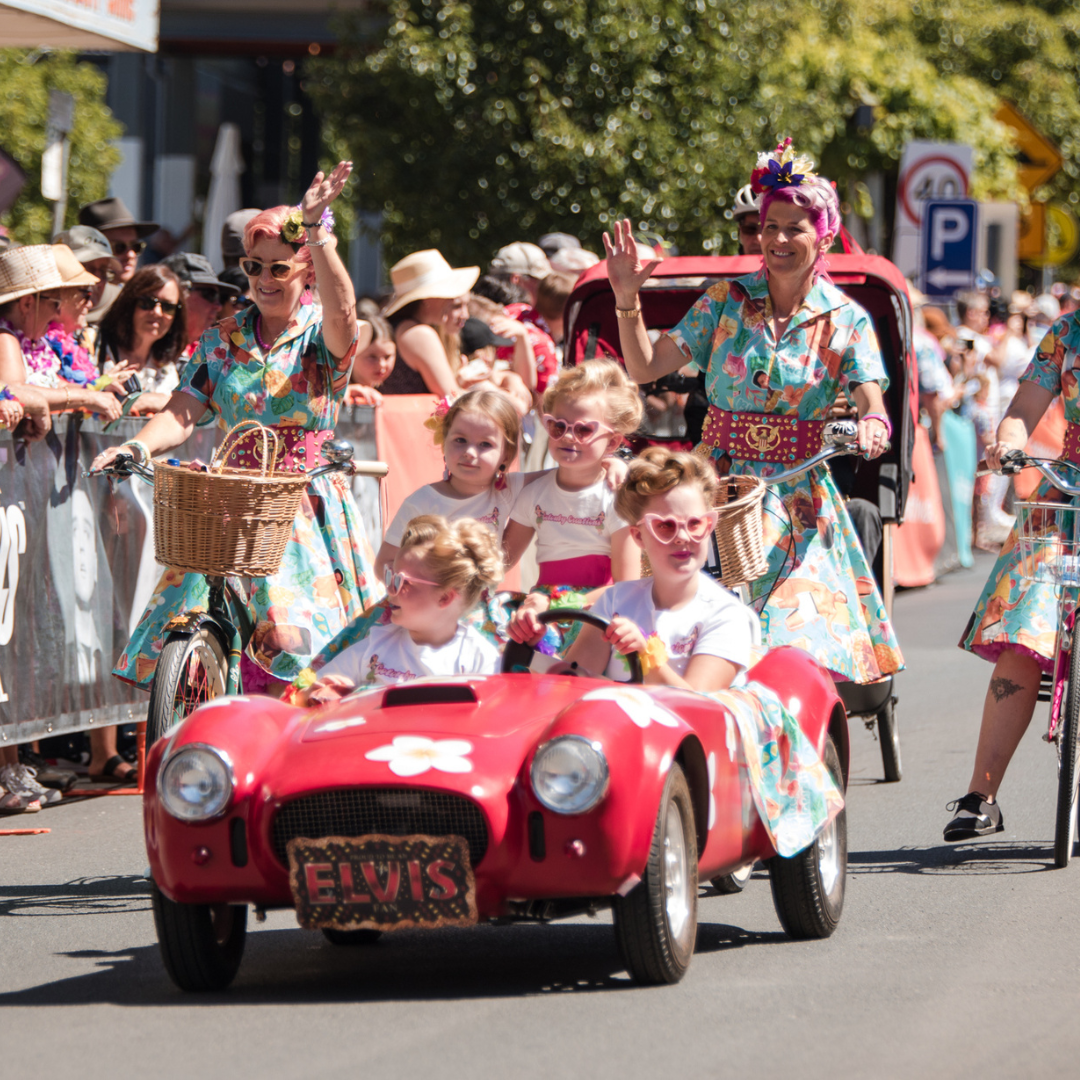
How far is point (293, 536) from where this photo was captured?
22.8 ft

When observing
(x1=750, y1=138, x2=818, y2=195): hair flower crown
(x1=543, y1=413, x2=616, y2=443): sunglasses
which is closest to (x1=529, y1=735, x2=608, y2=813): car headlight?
(x1=543, y1=413, x2=616, y2=443): sunglasses

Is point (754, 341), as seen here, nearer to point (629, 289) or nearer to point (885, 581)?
point (629, 289)

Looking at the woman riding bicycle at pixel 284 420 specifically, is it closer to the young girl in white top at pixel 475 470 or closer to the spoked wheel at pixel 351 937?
the young girl in white top at pixel 475 470

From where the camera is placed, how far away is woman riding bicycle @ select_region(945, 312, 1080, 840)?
24.1ft

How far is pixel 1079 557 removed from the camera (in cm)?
693

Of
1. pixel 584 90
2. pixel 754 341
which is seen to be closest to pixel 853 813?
pixel 754 341

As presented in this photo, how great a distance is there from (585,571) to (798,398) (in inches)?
42.8

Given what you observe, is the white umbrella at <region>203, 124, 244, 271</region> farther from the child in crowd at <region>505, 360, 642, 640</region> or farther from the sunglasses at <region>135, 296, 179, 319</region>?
the child in crowd at <region>505, 360, 642, 640</region>

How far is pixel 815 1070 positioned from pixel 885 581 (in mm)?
4718

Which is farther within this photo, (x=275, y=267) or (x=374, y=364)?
(x=374, y=364)

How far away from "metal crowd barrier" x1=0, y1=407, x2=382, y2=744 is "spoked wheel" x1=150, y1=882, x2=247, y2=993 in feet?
10.7

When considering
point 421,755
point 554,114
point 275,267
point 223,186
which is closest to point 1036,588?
point 275,267

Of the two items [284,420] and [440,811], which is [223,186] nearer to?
[284,420]

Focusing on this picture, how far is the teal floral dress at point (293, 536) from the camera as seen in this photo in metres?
6.89
